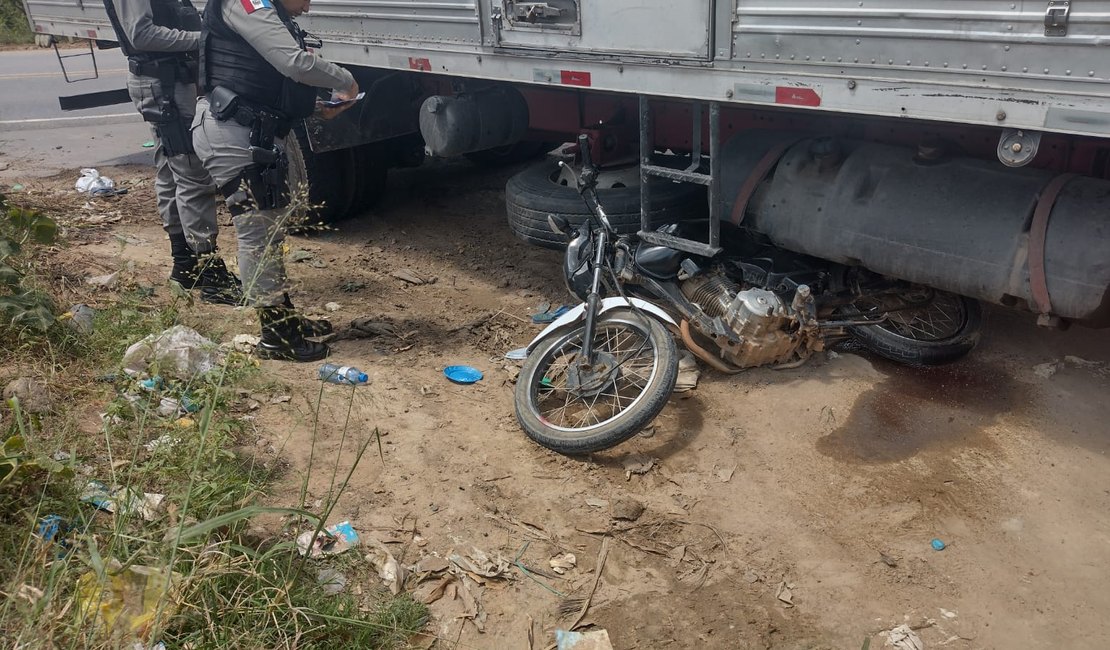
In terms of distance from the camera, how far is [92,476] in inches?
109

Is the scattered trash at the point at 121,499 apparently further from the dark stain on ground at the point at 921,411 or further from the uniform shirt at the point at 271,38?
the dark stain on ground at the point at 921,411

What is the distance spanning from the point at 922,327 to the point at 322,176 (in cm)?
402

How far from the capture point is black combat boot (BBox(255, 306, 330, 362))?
4.12 meters

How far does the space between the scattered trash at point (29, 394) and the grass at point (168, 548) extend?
1.8 inches

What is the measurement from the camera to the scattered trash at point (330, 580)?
258cm

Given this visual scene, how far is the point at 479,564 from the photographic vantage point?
113 inches

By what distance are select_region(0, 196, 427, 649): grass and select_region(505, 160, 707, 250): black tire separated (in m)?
1.79

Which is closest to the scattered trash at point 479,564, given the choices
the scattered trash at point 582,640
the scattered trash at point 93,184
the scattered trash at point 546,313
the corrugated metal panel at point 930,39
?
the scattered trash at point 582,640

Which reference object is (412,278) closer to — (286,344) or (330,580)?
(286,344)

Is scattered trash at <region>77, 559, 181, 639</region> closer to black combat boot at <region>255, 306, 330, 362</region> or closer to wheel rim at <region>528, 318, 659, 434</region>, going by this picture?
wheel rim at <region>528, 318, 659, 434</region>

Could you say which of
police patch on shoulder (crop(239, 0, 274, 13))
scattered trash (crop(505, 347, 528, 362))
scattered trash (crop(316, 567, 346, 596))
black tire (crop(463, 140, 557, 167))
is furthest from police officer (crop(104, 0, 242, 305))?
black tire (crop(463, 140, 557, 167))

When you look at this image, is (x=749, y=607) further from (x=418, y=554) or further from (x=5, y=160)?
(x=5, y=160)

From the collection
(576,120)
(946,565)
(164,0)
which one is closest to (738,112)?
(576,120)

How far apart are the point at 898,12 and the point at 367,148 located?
13.7 ft
